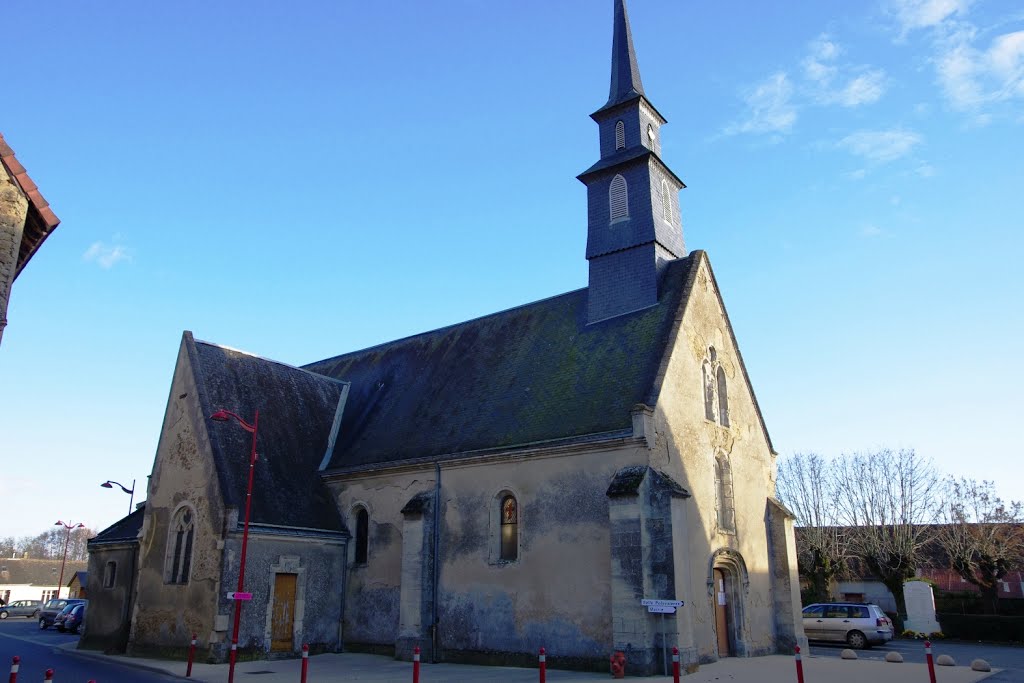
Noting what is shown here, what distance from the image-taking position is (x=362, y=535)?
23.1 m

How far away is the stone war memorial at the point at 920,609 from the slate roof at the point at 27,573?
3169 inches

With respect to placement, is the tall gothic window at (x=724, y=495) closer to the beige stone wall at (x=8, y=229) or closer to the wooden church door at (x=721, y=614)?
the wooden church door at (x=721, y=614)

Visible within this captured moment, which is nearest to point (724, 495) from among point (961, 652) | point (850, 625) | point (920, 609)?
point (850, 625)

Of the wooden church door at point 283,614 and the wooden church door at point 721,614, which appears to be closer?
the wooden church door at point 721,614

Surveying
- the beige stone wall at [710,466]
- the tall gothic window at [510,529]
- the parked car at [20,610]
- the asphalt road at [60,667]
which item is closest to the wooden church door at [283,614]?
the asphalt road at [60,667]

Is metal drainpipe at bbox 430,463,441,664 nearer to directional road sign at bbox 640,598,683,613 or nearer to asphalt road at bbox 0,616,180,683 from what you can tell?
asphalt road at bbox 0,616,180,683

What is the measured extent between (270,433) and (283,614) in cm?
591

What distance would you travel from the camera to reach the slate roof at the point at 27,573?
77.5m

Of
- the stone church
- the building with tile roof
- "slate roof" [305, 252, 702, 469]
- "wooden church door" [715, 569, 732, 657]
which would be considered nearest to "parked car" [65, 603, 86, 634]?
the stone church

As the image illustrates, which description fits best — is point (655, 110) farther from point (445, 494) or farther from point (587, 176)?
point (445, 494)

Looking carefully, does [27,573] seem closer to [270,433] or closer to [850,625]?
[270,433]

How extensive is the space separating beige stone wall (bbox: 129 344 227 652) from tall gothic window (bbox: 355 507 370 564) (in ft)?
15.1

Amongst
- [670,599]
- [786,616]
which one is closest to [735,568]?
[786,616]

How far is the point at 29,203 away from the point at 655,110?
1863 centimetres
